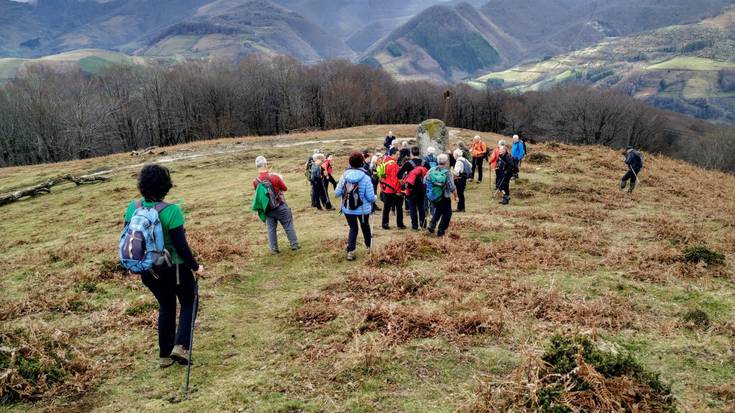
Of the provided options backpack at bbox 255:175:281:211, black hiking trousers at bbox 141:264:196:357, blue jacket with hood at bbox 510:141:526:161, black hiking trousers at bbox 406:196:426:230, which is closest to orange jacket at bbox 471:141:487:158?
→ blue jacket with hood at bbox 510:141:526:161

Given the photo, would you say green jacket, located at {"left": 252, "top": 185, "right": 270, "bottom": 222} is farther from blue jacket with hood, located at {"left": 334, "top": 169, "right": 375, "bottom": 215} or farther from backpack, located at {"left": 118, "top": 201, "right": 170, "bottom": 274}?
backpack, located at {"left": 118, "top": 201, "right": 170, "bottom": 274}

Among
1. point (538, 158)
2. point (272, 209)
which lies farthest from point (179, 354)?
point (538, 158)

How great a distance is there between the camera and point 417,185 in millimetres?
14773

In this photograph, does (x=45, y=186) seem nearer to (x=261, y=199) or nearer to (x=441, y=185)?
(x=261, y=199)

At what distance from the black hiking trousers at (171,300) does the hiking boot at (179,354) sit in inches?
2.7

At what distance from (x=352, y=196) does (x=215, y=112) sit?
292 feet

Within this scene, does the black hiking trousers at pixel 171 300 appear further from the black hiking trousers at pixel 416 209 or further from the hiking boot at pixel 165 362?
the black hiking trousers at pixel 416 209

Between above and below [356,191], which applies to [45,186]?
below

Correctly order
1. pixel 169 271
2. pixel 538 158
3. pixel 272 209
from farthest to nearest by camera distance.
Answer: pixel 538 158
pixel 272 209
pixel 169 271

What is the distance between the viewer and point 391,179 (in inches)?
592

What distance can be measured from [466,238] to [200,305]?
8.16m

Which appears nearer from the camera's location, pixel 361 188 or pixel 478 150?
pixel 361 188

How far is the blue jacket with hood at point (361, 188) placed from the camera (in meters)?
11.2

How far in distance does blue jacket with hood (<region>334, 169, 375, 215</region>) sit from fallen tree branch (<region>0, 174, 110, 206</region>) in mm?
28945
